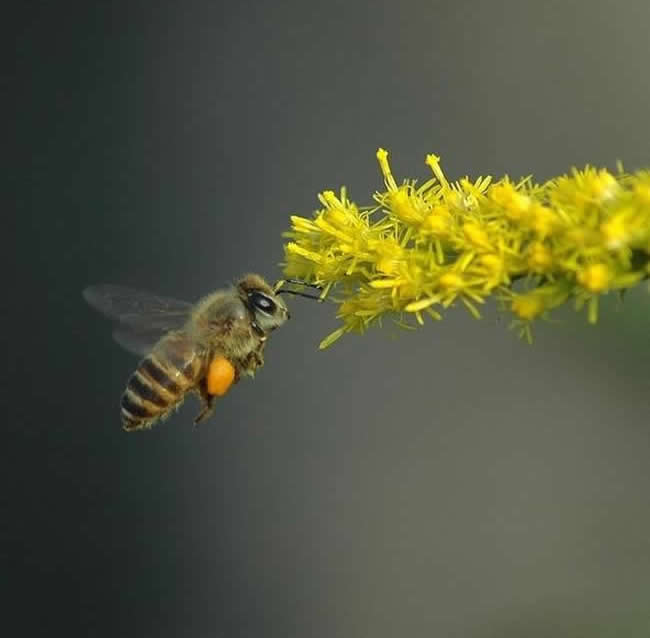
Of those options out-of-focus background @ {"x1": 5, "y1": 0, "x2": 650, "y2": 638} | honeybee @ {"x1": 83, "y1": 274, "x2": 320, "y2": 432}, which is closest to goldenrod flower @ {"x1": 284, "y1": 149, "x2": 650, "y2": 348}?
honeybee @ {"x1": 83, "y1": 274, "x2": 320, "y2": 432}

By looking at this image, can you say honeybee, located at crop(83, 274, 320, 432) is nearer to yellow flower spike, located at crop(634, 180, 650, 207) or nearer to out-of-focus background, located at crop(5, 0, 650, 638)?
yellow flower spike, located at crop(634, 180, 650, 207)

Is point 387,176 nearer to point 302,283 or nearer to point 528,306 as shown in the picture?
point 302,283

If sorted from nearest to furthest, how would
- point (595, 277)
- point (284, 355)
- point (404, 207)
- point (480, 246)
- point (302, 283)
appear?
point (595, 277) < point (480, 246) < point (404, 207) < point (302, 283) < point (284, 355)

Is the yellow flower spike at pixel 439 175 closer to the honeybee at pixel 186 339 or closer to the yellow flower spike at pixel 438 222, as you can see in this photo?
the yellow flower spike at pixel 438 222

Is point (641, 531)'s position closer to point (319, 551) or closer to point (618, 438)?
point (618, 438)

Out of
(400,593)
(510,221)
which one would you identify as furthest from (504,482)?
(510,221)

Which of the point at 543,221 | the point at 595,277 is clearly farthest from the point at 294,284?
the point at 595,277

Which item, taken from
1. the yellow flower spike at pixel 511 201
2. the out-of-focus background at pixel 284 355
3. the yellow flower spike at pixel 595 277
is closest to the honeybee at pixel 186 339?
the yellow flower spike at pixel 511 201
